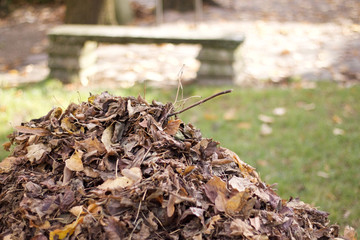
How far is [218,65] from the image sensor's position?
538 centimetres

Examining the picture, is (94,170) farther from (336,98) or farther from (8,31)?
(8,31)

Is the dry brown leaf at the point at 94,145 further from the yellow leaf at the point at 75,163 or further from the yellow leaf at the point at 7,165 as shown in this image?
the yellow leaf at the point at 7,165

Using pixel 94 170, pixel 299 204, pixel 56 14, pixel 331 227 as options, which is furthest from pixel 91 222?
pixel 56 14

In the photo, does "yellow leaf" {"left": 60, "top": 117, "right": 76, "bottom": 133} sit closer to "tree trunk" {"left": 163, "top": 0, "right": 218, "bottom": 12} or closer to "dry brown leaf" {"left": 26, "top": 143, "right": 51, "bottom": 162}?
"dry brown leaf" {"left": 26, "top": 143, "right": 51, "bottom": 162}

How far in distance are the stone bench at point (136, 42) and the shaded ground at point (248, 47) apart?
15.5 inches

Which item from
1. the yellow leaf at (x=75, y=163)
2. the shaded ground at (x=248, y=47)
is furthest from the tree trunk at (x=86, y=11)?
the yellow leaf at (x=75, y=163)

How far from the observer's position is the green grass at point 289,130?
10.6 ft

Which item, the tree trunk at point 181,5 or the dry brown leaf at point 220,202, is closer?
the dry brown leaf at point 220,202

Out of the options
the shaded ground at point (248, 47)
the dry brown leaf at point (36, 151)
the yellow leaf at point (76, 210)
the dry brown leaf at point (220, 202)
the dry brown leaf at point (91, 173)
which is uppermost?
the dry brown leaf at point (36, 151)

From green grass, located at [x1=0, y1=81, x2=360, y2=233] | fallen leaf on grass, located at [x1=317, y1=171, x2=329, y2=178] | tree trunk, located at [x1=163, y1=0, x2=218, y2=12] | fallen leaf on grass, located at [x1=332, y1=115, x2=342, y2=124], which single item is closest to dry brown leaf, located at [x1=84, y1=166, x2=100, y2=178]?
green grass, located at [x1=0, y1=81, x2=360, y2=233]

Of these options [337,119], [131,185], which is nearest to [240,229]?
[131,185]

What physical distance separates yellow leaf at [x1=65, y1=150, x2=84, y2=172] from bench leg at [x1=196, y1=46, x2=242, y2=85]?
4.02 m

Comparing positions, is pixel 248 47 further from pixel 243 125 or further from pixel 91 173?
pixel 91 173

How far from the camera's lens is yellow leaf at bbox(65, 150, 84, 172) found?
4.90 ft
